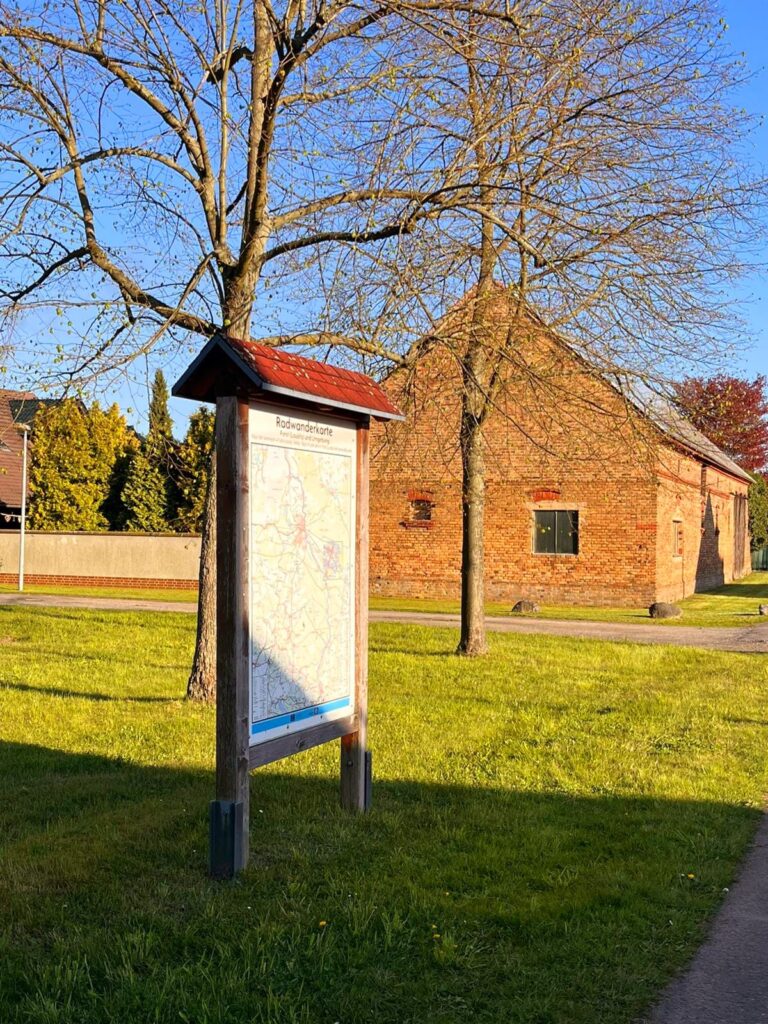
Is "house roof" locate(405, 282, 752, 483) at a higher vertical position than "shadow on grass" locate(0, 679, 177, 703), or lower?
higher

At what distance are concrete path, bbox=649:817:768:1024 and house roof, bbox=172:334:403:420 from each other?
11.2 ft

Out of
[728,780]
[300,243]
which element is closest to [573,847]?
[728,780]

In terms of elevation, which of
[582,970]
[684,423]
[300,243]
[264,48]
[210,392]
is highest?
[264,48]

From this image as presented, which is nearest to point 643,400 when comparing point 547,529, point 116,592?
point 547,529

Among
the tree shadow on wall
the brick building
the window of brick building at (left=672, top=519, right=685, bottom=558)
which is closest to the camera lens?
the brick building

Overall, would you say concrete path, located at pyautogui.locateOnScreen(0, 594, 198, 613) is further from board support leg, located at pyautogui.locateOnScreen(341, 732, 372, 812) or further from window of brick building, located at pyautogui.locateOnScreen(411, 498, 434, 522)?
board support leg, located at pyautogui.locateOnScreen(341, 732, 372, 812)

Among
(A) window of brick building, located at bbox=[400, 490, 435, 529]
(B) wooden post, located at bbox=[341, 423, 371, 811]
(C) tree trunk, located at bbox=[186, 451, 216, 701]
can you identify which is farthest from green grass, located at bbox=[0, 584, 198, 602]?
(B) wooden post, located at bbox=[341, 423, 371, 811]

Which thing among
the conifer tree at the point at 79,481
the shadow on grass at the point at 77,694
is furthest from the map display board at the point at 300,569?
the conifer tree at the point at 79,481

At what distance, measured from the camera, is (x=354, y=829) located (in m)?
6.19

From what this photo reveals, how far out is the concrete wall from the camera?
107 feet

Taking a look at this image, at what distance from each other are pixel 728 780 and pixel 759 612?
63.0 feet

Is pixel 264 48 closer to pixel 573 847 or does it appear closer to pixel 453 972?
pixel 573 847

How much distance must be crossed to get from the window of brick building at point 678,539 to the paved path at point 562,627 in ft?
25.9

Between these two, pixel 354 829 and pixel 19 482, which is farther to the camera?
pixel 19 482
